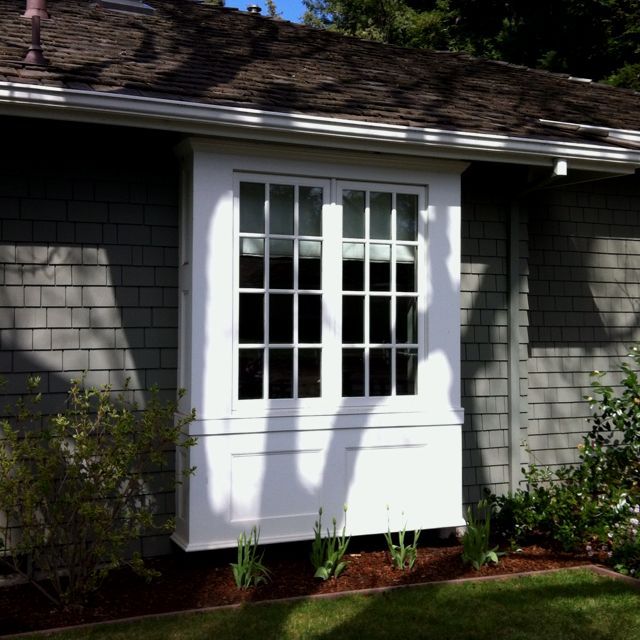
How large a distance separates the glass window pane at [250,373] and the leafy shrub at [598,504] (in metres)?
2.10

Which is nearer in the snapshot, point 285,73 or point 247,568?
point 247,568

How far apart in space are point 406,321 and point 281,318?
0.95 metres

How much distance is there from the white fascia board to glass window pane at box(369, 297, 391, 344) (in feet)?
3.40

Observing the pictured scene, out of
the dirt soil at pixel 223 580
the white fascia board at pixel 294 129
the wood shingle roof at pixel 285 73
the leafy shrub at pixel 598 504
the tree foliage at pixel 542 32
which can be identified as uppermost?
the tree foliage at pixel 542 32

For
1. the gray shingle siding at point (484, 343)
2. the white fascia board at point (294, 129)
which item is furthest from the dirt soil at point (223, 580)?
the white fascia board at point (294, 129)

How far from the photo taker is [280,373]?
579 cm

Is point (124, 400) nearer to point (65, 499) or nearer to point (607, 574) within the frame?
point (65, 499)

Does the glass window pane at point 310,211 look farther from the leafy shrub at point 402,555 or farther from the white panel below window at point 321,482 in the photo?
the leafy shrub at point 402,555

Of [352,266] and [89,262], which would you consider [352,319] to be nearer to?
[352,266]

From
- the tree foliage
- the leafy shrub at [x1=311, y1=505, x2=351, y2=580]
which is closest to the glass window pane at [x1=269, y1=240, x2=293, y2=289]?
the leafy shrub at [x1=311, y1=505, x2=351, y2=580]

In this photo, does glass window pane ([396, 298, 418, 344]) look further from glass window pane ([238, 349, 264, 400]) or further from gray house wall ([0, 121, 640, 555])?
glass window pane ([238, 349, 264, 400])

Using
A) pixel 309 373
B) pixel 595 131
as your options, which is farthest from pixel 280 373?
pixel 595 131

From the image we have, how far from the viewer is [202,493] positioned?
5469 millimetres

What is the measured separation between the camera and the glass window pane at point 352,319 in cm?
598
